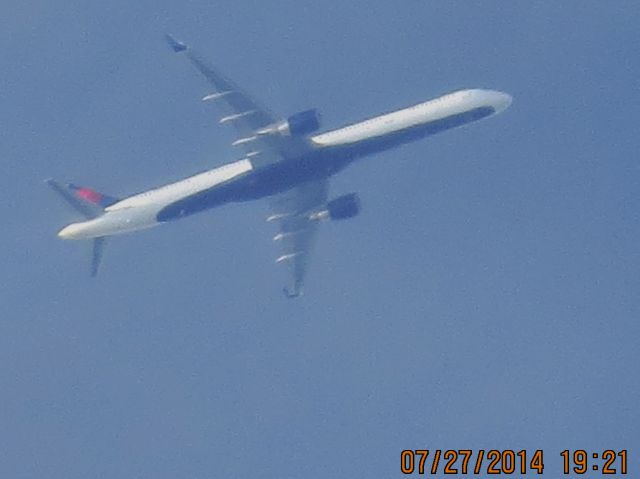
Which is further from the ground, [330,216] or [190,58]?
[190,58]

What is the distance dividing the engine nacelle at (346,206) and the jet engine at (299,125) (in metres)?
9.35

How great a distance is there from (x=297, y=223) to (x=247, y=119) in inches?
673

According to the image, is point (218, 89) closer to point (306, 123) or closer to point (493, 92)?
point (306, 123)

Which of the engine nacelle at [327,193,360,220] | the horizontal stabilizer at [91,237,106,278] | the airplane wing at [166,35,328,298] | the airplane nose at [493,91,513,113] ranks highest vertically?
the airplane nose at [493,91,513,113]

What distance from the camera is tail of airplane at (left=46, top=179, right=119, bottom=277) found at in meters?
128

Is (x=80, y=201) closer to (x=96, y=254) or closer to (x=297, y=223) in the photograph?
(x=96, y=254)

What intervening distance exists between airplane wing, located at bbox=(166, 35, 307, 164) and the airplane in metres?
0.09

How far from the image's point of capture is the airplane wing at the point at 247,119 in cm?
12544

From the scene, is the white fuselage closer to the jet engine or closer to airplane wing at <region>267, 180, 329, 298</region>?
the jet engine

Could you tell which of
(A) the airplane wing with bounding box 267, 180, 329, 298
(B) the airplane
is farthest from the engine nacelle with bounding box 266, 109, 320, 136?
(A) the airplane wing with bounding box 267, 180, 329, 298

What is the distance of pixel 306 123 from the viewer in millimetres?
125875

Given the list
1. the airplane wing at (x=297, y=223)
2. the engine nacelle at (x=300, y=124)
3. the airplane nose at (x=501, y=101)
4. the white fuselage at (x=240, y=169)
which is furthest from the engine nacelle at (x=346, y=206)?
the airplane nose at (x=501, y=101)

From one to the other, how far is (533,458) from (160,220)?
4272cm

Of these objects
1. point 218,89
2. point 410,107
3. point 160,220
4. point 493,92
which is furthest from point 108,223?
point 493,92
